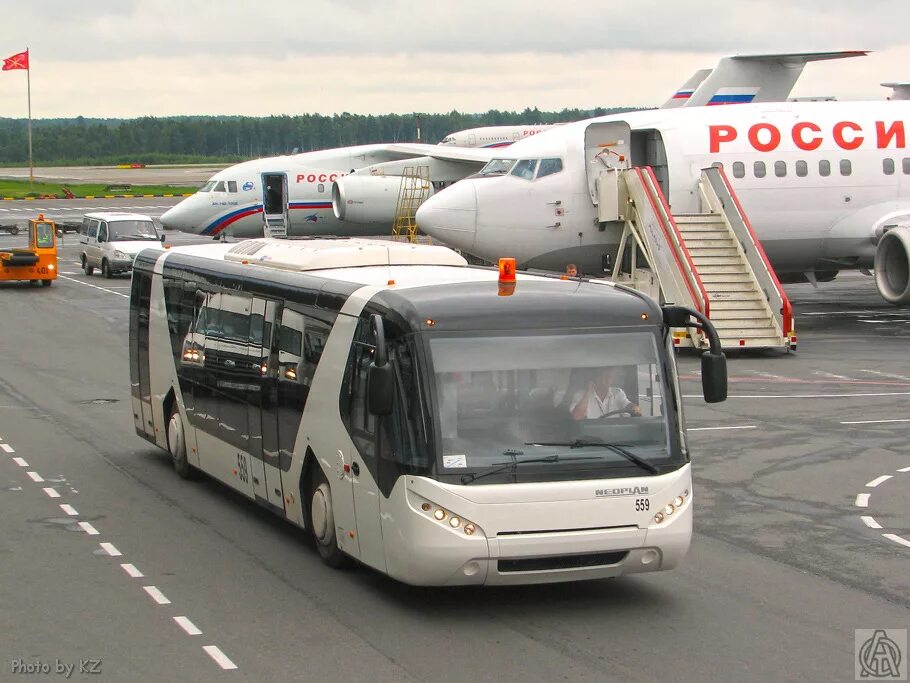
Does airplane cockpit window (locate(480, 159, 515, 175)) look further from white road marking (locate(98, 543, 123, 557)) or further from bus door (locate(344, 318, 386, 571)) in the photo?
bus door (locate(344, 318, 386, 571))

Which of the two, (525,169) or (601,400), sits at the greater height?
(525,169)

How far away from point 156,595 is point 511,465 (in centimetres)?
313

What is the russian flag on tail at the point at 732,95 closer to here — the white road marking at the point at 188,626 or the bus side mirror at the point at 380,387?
the bus side mirror at the point at 380,387

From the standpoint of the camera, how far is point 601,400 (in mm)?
10898

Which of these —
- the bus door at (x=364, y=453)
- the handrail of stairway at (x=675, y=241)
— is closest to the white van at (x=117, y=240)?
the handrail of stairway at (x=675, y=241)

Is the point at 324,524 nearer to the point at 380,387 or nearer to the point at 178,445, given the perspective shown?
the point at 380,387

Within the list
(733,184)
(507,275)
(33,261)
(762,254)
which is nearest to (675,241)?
(762,254)

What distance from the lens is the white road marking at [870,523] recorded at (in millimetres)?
13805

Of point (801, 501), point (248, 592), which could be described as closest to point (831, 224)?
point (801, 501)

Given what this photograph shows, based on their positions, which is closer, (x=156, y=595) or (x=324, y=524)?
(x=156, y=595)

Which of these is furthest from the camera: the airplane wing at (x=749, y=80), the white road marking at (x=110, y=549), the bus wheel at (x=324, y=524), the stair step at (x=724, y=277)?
the airplane wing at (x=749, y=80)

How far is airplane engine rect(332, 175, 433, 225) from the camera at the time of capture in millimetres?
47094

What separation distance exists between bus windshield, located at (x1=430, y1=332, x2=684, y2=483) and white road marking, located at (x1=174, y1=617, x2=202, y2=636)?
214 cm

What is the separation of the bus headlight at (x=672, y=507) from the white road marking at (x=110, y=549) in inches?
198
